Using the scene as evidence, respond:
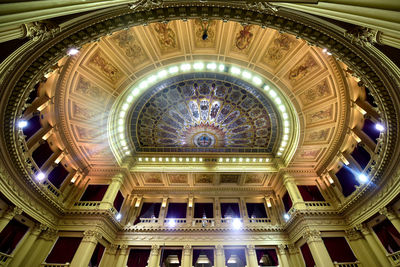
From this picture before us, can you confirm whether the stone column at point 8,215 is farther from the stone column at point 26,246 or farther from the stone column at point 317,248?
the stone column at point 317,248

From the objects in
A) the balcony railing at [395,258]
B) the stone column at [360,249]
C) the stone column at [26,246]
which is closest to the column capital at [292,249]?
the stone column at [360,249]

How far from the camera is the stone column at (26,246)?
8.96m

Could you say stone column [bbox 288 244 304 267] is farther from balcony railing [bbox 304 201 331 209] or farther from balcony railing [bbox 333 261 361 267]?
balcony railing [bbox 304 201 331 209]

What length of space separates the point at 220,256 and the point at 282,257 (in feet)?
13.5

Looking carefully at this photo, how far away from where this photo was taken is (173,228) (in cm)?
1283

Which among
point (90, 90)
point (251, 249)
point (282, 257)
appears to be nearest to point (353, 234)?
point (282, 257)

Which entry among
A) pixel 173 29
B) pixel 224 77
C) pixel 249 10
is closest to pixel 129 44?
pixel 173 29

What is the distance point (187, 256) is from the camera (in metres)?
11.8

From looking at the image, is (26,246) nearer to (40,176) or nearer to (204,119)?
(40,176)

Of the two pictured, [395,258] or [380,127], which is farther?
[395,258]

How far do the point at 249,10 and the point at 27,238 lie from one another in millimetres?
15327

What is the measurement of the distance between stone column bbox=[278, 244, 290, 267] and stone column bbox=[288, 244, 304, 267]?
32cm

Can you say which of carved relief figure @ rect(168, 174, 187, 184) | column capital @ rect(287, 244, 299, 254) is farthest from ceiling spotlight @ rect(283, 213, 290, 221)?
carved relief figure @ rect(168, 174, 187, 184)

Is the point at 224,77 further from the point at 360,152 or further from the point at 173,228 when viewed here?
the point at 173,228
